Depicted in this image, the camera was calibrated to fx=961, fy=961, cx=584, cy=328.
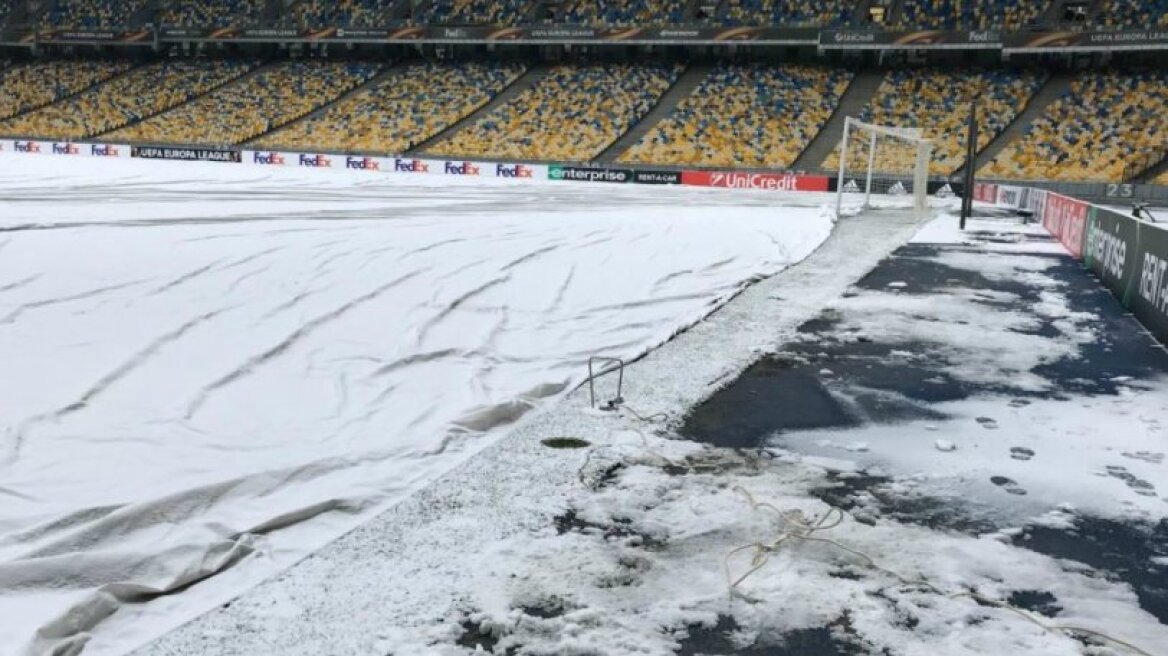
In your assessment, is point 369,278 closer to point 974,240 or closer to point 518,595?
point 518,595

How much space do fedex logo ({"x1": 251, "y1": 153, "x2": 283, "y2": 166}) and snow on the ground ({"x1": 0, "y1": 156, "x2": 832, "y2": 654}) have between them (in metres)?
31.7

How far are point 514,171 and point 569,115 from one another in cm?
735

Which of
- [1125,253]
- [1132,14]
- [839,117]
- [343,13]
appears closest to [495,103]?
[343,13]

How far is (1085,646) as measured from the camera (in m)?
4.12

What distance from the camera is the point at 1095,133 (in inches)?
1671

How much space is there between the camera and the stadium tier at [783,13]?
168 feet

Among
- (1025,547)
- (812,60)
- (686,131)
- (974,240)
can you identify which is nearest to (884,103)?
(812,60)

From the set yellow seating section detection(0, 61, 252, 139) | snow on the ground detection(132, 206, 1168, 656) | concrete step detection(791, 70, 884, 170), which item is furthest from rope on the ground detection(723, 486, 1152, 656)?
yellow seating section detection(0, 61, 252, 139)

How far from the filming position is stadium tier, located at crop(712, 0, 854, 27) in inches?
2013

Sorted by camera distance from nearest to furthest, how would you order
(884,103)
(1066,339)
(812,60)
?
(1066,339) → (884,103) → (812,60)

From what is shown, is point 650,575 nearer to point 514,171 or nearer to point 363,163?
point 514,171

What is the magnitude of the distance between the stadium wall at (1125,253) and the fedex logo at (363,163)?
3261 cm

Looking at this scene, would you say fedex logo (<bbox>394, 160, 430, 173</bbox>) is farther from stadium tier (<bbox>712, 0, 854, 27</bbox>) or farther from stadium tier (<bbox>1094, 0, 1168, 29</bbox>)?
stadium tier (<bbox>1094, 0, 1168, 29</bbox>)

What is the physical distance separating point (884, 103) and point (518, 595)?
1898 inches
